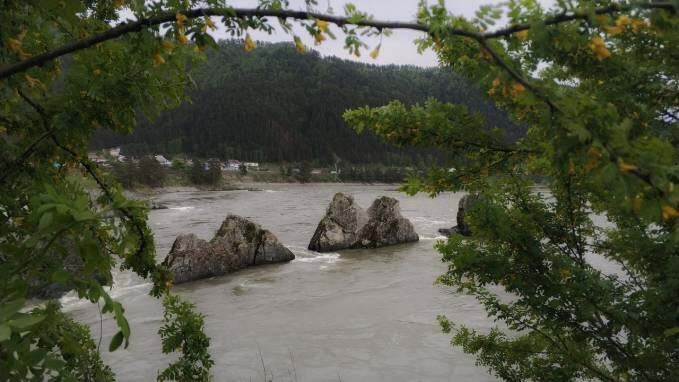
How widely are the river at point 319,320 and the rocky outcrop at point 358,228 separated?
4.23 feet

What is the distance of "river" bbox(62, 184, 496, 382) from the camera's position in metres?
10.5

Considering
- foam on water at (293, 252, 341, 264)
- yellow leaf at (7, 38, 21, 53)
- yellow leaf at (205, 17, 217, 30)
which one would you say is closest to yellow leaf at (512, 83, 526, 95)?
yellow leaf at (205, 17, 217, 30)

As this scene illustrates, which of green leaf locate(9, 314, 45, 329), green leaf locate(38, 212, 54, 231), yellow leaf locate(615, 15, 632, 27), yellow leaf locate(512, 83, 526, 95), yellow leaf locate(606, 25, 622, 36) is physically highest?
yellow leaf locate(615, 15, 632, 27)

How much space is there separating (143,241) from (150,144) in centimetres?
16471

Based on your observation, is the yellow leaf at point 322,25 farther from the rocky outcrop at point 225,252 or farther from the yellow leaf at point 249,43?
the rocky outcrop at point 225,252

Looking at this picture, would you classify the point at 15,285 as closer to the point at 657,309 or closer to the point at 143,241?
the point at 143,241

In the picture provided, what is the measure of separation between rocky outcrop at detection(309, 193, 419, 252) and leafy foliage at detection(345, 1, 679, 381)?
17.9m

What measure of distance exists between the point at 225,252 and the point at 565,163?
18.8 metres

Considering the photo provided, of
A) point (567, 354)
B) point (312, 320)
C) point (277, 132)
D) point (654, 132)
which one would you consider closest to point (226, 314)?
point (312, 320)

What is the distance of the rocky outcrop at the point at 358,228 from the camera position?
957 inches

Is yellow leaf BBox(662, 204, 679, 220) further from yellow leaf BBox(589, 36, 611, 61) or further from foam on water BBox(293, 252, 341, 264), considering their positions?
foam on water BBox(293, 252, 341, 264)

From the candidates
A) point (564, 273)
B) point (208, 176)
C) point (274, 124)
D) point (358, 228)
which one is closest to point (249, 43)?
point (564, 273)

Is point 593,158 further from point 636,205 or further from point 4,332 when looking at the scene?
Result: point 4,332

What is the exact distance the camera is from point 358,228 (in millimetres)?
25438
